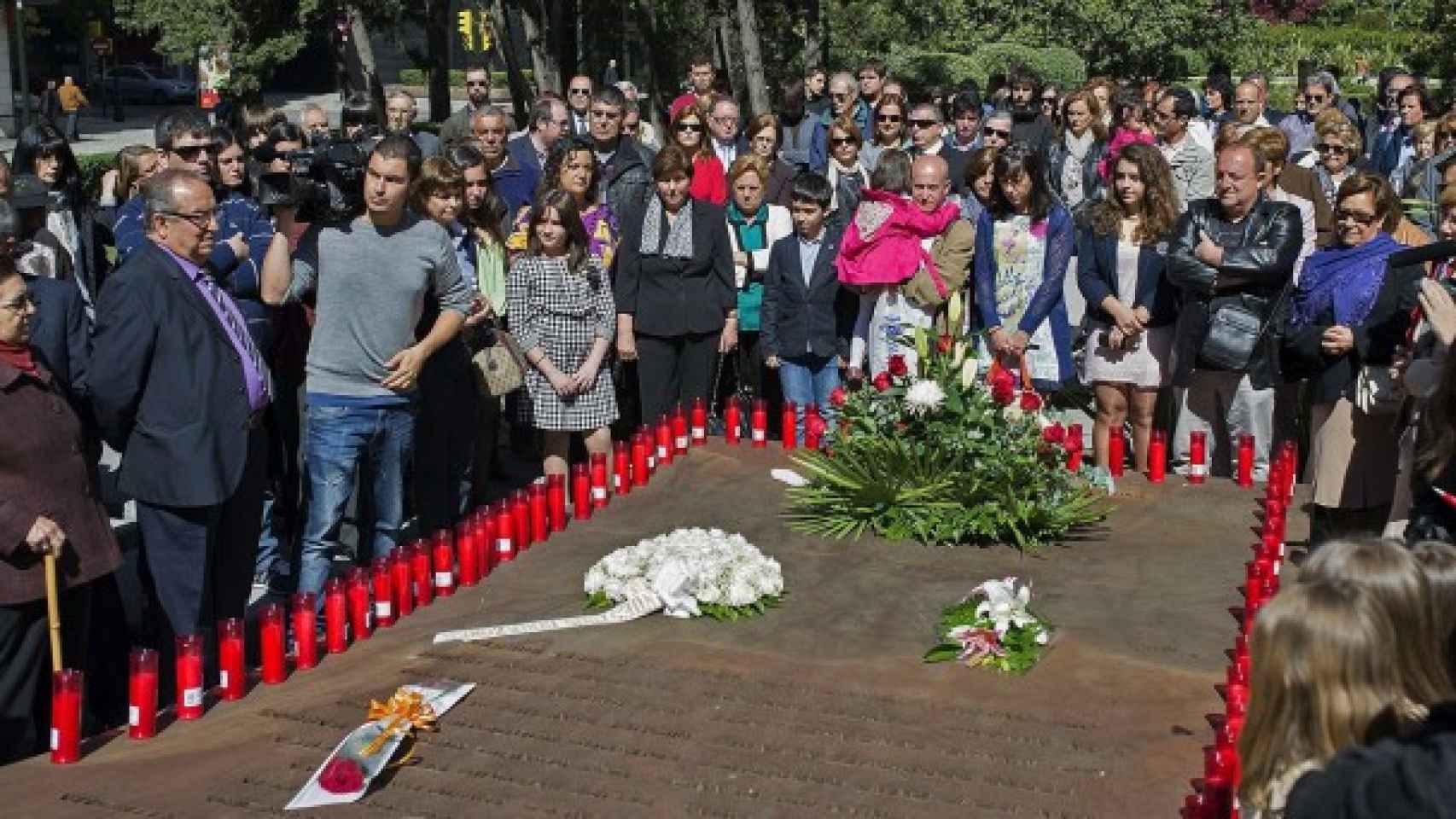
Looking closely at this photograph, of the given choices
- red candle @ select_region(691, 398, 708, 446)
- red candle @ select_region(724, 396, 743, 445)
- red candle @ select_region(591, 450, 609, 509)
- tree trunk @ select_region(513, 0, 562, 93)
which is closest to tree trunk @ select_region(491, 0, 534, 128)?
tree trunk @ select_region(513, 0, 562, 93)

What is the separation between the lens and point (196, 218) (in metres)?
6.74

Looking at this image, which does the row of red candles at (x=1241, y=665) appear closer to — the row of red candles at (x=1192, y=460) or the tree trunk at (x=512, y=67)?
the row of red candles at (x=1192, y=460)

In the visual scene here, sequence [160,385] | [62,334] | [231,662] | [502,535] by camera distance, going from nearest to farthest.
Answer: [231,662] < [160,385] < [62,334] < [502,535]

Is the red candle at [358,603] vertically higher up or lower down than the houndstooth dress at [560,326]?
lower down

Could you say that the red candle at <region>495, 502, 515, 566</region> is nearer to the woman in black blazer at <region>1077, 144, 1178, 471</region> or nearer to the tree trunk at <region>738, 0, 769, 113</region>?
the woman in black blazer at <region>1077, 144, 1178, 471</region>

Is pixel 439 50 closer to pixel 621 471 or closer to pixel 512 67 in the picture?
pixel 512 67

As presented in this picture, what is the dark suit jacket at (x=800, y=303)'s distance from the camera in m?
9.92

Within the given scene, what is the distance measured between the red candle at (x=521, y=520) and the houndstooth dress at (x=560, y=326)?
1.92 metres

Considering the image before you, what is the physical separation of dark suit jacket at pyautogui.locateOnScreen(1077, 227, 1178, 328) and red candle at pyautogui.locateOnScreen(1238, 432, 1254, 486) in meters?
1.24

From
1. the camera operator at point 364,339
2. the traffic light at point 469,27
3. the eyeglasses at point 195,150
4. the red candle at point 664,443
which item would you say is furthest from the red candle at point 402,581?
the traffic light at point 469,27

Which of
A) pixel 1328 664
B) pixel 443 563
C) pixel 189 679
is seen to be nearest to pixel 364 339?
pixel 443 563

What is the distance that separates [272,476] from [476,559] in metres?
2.50

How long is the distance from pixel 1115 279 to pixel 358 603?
4687 millimetres

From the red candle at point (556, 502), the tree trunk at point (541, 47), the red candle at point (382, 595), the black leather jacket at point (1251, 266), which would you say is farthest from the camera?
the tree trunk at point (541, 47)
